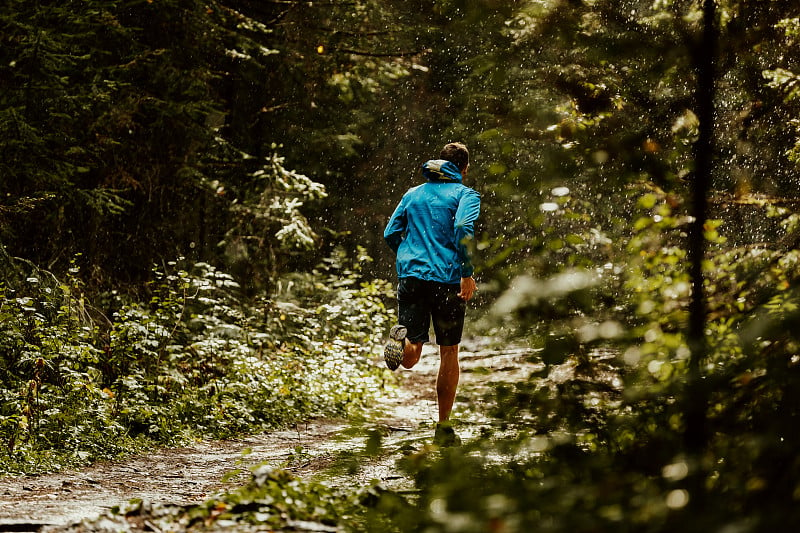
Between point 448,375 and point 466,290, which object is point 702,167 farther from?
point 448,375

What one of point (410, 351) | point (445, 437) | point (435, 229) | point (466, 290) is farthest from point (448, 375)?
point (445, 437)

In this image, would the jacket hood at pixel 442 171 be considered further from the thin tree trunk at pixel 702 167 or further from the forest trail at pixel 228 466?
the thin tree trunk at pixel 702 167

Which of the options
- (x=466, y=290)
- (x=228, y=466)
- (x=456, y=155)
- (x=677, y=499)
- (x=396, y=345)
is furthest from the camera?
(x=396, y=345)

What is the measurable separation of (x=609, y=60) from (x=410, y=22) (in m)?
12.8

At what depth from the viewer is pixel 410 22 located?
14.8m

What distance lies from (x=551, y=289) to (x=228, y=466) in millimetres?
4103

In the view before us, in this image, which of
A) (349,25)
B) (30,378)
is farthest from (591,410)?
(349,25)

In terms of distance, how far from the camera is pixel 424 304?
22.0ft

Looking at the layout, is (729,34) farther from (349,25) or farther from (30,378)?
(349,25)

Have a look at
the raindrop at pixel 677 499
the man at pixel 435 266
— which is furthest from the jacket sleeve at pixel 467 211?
the raindrop at pixel 677 499

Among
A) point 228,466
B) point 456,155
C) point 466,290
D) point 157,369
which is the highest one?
point 456,155

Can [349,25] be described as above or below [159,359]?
above

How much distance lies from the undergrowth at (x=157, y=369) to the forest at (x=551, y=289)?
1.4 inches

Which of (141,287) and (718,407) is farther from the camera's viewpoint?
(141,287)
